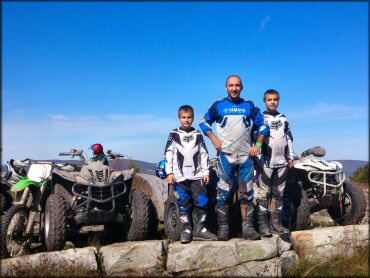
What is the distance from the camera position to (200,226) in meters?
5.60

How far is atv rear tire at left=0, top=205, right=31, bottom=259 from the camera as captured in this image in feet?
17.4

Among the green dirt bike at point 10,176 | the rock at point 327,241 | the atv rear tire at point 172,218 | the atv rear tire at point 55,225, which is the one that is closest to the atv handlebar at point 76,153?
the green dirt bike at point 10,176

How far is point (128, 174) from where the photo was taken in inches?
240

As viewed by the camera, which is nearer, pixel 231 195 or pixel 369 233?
pixel 231 195

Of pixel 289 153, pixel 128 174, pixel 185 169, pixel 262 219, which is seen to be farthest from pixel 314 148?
pixel 128 174

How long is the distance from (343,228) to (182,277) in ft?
8.77

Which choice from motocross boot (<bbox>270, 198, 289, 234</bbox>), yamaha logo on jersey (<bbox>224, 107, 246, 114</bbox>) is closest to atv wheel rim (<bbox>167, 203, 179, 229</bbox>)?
motocross boot (<bbox>270, 198, 289, 234</bbox>)

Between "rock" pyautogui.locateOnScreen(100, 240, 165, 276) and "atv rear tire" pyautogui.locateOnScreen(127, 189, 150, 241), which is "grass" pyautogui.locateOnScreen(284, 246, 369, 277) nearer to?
"rock" pyautogui.locateOnScreen(100, 240, 165, 276)

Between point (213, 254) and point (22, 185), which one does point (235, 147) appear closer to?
point (213, 254)

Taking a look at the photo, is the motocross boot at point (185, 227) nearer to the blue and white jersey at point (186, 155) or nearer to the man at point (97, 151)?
the blue and white jersey at point (186, 155)

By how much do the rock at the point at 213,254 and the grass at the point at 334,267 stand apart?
410 mm

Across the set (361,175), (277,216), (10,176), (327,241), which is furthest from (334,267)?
(361,175)

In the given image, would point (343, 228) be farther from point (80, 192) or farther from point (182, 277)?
point (80, 192)

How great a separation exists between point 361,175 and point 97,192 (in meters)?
12.8
